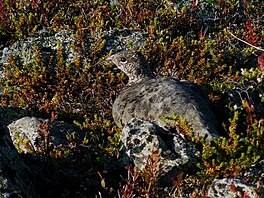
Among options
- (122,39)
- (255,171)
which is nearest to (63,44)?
(122,39)

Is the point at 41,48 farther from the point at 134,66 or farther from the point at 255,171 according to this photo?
the point at 255,171

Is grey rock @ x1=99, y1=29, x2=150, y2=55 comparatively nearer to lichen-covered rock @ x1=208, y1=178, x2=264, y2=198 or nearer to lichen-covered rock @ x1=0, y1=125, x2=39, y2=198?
lichen-covered rock @ x1=0, y1=125, x2=39, y2=198

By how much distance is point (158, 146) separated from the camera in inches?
194

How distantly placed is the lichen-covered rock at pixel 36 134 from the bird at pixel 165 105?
25.7 inches

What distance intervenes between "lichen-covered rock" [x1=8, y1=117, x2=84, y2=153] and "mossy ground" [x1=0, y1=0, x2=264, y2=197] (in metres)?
0.18

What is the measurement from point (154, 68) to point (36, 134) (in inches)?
112

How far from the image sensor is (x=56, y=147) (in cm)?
527

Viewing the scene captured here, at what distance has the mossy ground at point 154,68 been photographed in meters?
5.02

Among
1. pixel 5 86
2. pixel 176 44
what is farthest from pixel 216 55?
pixel 5 86

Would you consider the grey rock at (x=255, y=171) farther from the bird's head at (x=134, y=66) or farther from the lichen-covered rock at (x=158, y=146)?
the bird's head at (x=134, y=66)

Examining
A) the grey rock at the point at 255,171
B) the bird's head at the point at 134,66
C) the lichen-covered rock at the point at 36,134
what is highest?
the bird's head at the point at 134,66

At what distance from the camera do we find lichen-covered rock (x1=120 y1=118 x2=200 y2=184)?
4863 mm

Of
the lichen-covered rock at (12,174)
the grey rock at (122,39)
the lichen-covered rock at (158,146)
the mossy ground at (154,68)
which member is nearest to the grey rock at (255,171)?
the mossy ground at (154,68)

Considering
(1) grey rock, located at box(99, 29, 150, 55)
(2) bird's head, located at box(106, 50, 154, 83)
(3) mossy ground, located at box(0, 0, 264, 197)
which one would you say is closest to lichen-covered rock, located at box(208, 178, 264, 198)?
(3) mossy ground, located at box(0, 0, 264, 197)
